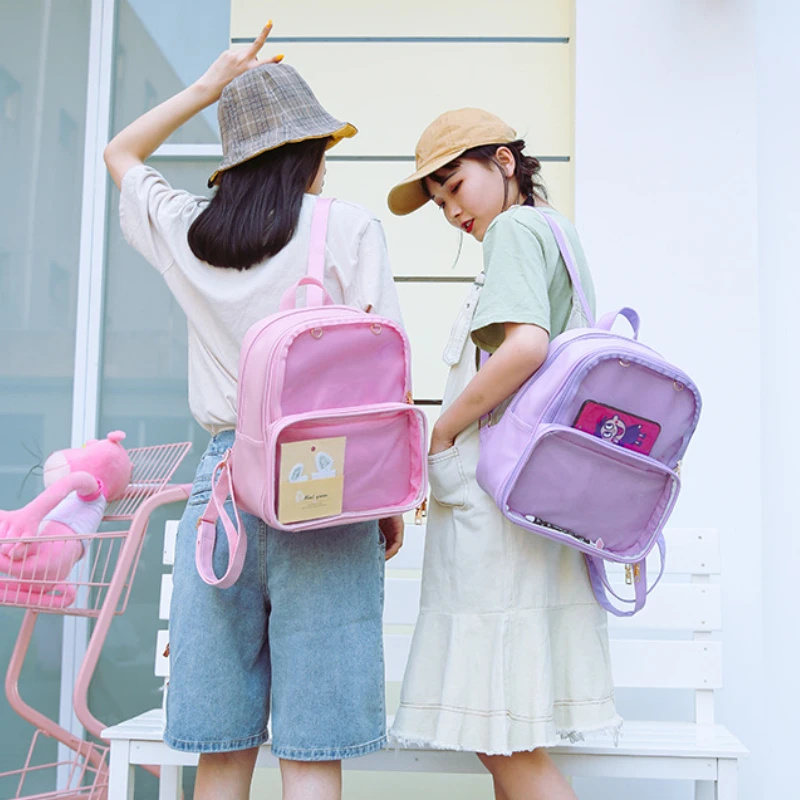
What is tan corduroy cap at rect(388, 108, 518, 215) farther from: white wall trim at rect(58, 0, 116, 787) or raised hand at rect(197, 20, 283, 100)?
white wall trim at rect(58, 0, 116, 787)

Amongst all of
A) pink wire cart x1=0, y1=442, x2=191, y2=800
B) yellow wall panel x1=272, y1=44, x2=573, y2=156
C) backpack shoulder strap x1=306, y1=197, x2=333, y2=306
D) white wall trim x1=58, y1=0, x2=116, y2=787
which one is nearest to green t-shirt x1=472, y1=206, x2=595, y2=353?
backpack shoulder strap x1=306, y1=197, x2=333, y2=306

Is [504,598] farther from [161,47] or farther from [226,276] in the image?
[161,47]

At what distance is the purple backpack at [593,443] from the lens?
1597 mm

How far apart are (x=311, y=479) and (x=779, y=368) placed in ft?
6.67

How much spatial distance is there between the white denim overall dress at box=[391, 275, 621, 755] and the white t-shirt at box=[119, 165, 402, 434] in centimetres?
38

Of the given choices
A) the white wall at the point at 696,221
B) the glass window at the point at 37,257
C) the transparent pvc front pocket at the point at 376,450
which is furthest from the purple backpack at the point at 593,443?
the glass window at the point at 37,257

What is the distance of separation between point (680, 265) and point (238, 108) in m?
1.68

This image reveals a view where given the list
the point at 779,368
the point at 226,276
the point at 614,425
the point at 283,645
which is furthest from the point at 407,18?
the point at 283,645

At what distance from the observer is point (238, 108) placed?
1.67 m

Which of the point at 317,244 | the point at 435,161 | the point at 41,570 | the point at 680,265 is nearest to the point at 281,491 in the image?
the point at 317,244

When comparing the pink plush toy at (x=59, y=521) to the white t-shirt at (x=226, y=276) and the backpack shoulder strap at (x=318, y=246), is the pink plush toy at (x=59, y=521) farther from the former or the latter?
the backpack shoulder strap at (x=318, y=246)

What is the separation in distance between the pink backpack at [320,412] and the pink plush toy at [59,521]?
1.17 meters

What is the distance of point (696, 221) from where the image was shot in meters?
2.92

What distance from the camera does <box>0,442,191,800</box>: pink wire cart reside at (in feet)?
8.42
